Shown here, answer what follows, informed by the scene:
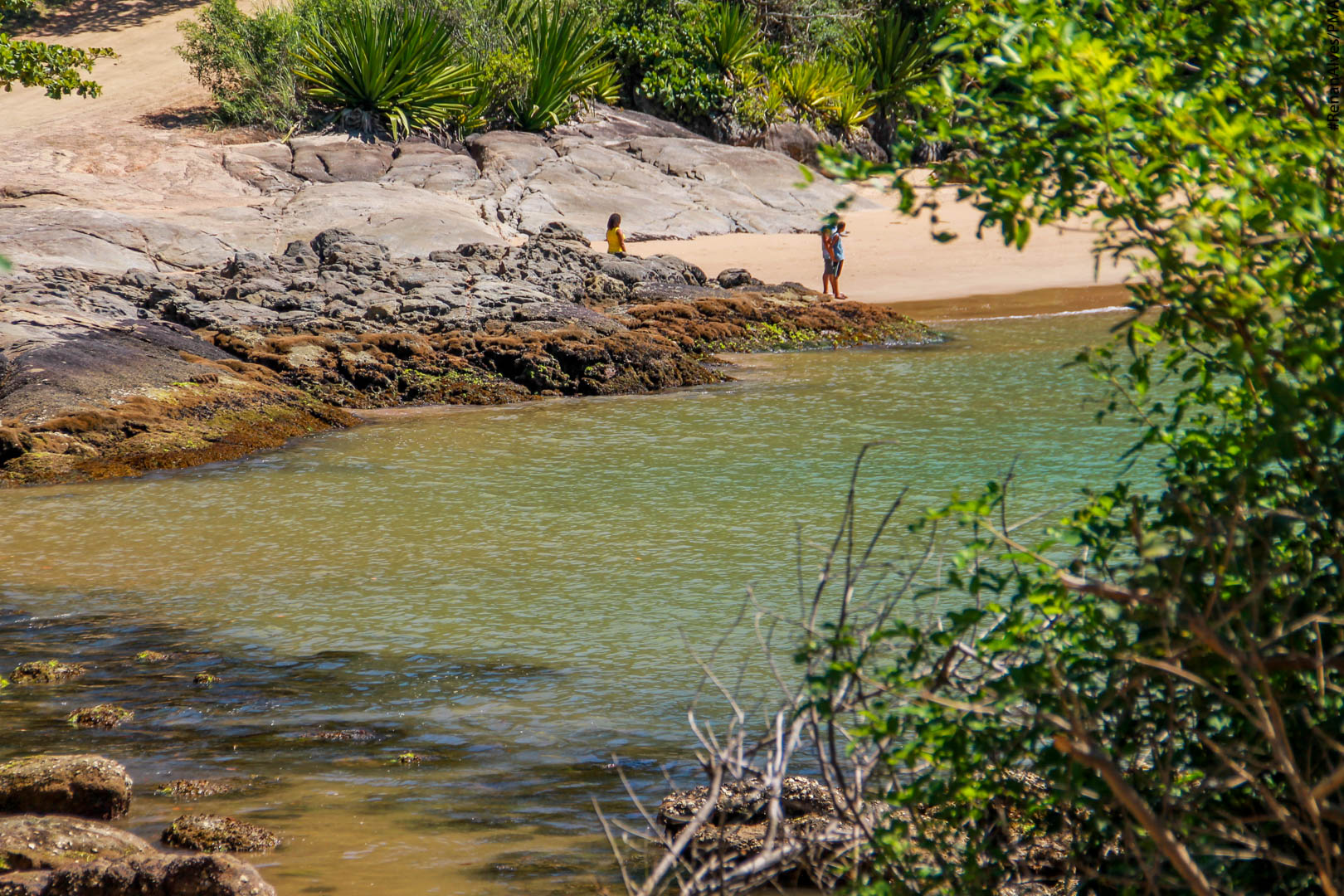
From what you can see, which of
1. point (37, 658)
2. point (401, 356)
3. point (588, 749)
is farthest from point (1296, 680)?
point (401, 356)

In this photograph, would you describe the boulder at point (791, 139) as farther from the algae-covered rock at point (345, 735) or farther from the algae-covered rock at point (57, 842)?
the algae-covered rock at point (57, 842)

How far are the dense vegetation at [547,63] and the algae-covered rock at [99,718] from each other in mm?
20308

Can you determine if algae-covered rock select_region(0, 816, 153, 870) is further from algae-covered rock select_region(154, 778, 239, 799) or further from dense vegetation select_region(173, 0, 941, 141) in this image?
dense vegetation select_region(173, 0, 941, 141)

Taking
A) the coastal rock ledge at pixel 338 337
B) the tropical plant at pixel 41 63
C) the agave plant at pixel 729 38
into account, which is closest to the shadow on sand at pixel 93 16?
the agave plant at pixel 729 38

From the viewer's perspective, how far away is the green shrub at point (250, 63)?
2581 cm

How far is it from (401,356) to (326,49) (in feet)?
39.7

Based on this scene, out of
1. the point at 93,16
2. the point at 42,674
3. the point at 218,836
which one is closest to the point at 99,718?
the point at 42,674

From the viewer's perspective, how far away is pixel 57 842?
396 cm

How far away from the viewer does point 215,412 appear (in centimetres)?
1230

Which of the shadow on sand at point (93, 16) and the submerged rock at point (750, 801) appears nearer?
the submerged rock at point (750, 801)

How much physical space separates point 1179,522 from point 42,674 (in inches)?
215

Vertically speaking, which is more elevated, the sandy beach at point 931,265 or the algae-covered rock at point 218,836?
the sandy beach at point 931,265

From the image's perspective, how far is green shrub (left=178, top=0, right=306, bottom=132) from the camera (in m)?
25.8

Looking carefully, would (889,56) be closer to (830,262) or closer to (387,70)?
(387,70)
